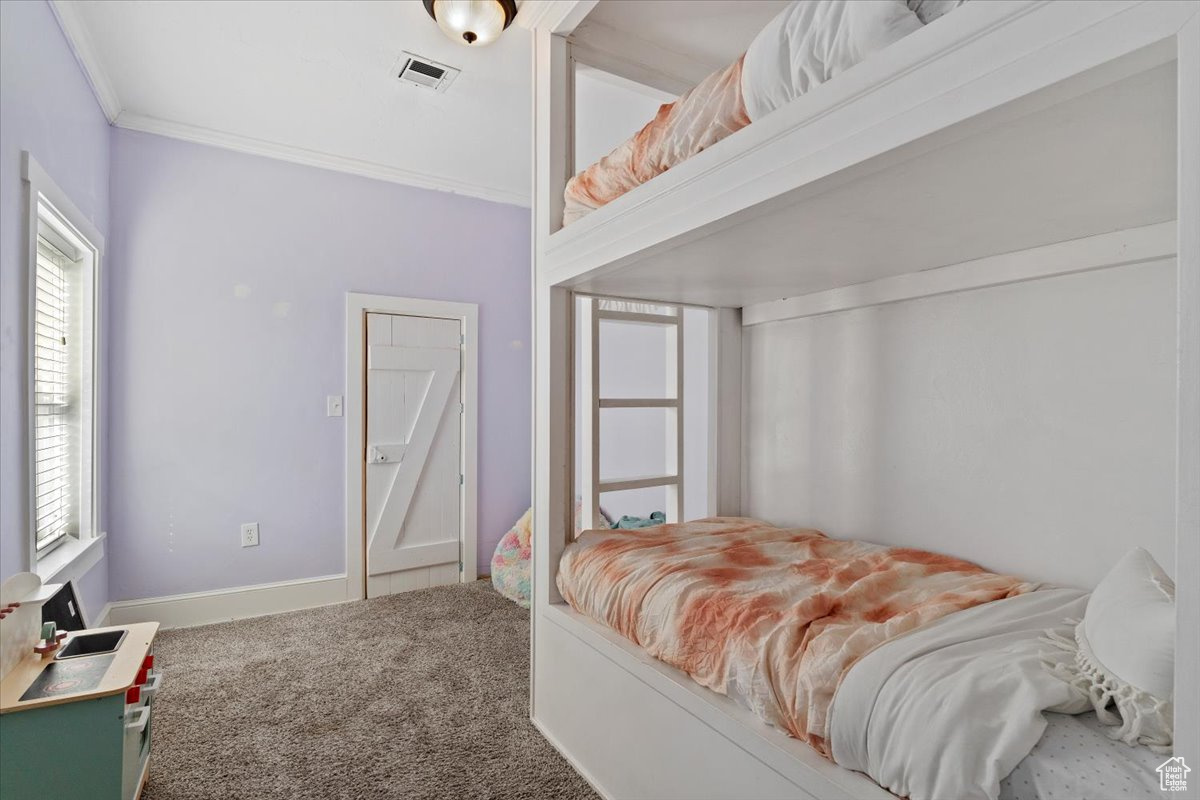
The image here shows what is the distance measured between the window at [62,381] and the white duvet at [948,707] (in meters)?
2.39

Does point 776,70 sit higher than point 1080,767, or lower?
higher

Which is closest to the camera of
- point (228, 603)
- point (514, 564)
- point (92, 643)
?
point (92, 643)

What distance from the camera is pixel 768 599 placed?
4.38 feet

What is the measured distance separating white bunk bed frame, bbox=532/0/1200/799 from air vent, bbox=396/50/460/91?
2.11 ft

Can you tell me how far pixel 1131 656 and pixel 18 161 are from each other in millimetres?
2792

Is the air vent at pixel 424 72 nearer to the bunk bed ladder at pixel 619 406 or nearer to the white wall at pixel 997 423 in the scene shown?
the bunk bed ladder at pixel 619 406

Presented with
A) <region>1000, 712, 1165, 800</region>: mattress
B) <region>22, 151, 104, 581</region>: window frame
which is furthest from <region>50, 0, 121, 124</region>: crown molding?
<region>1000, 712, 1165, 800</region>: mattress

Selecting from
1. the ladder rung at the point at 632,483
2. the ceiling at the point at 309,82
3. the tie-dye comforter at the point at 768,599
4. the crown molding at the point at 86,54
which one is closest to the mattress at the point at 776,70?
the tie-dye comforter at the point at 768,599

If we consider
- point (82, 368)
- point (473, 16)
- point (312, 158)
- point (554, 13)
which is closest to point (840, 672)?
point (554, 13)

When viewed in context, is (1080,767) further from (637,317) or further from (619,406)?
(637,317)

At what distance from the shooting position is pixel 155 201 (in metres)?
3.03

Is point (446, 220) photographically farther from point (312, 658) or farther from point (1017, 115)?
point (1017, 115)

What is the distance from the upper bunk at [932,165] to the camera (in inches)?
27.0

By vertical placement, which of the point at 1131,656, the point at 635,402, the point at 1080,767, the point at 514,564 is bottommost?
the point at 514,564
